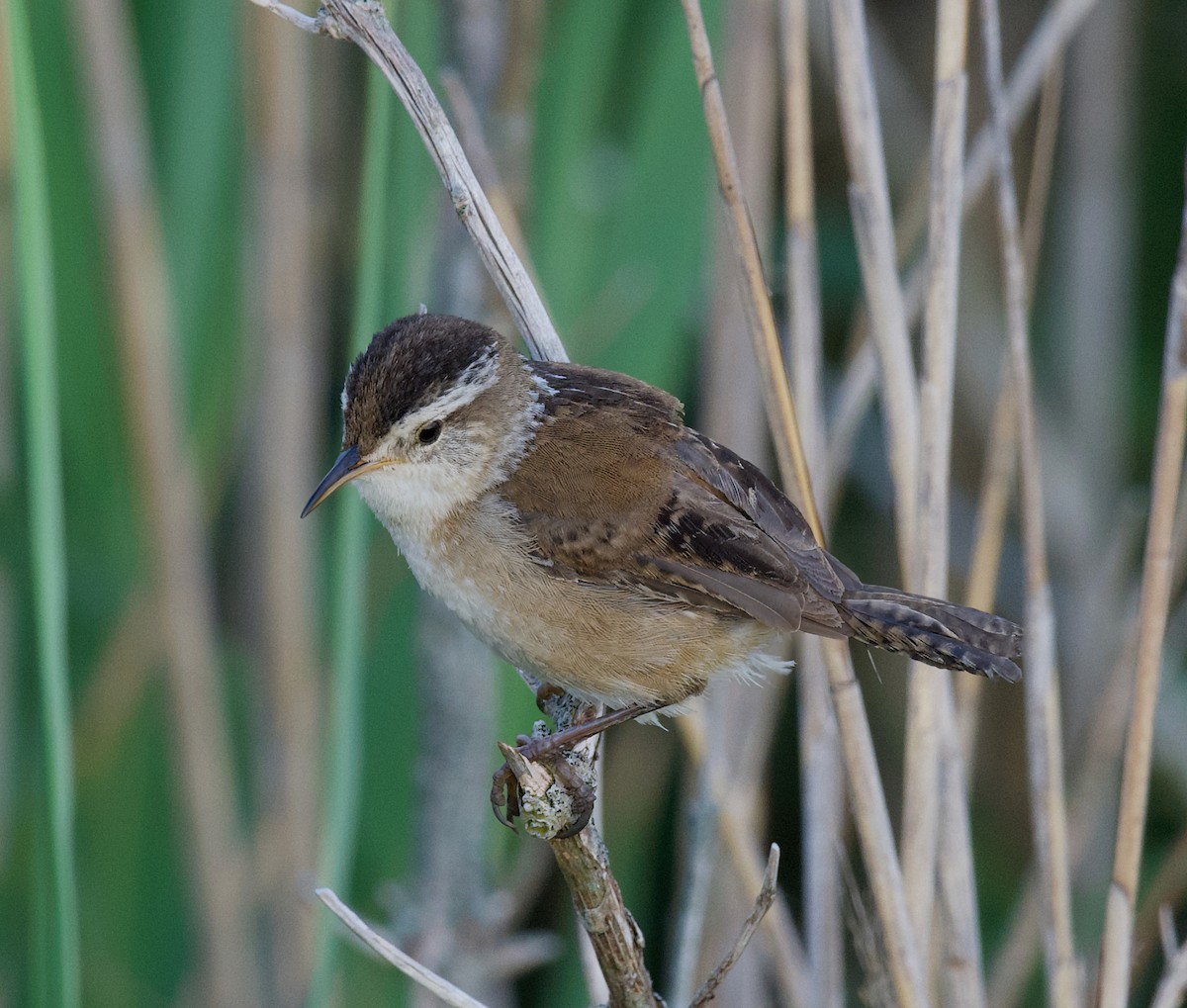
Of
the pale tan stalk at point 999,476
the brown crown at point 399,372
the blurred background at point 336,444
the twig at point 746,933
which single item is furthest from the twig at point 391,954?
the pale tan stalk at point 999,476

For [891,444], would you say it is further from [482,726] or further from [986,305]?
[986,305]

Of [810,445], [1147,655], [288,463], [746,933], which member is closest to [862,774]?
[746,933]

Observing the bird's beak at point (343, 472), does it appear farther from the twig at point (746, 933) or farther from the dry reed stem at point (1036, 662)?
the dry reed stem at point (1036, 662)

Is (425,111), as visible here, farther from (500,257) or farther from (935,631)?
(935,631)

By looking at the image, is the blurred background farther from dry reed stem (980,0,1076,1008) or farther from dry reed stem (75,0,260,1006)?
dry reed stem (980,0,1076,1008)

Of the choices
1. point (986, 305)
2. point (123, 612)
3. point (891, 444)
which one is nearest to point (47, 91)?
point (123, 612)

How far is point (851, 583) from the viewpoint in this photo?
1.98 meters

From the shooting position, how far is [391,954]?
1590 millimetres

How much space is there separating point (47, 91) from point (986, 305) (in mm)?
2433

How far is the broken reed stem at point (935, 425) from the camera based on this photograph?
6.11 ft

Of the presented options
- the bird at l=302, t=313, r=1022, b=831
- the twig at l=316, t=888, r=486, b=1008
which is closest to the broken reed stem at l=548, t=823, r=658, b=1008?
the twig at l=316, t=888, r=486, b=1008

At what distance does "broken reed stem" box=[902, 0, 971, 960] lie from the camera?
6.11 ft

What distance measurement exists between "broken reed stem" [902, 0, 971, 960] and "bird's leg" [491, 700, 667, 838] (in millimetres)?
391

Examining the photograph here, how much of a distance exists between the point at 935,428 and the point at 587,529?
1.70 ft
